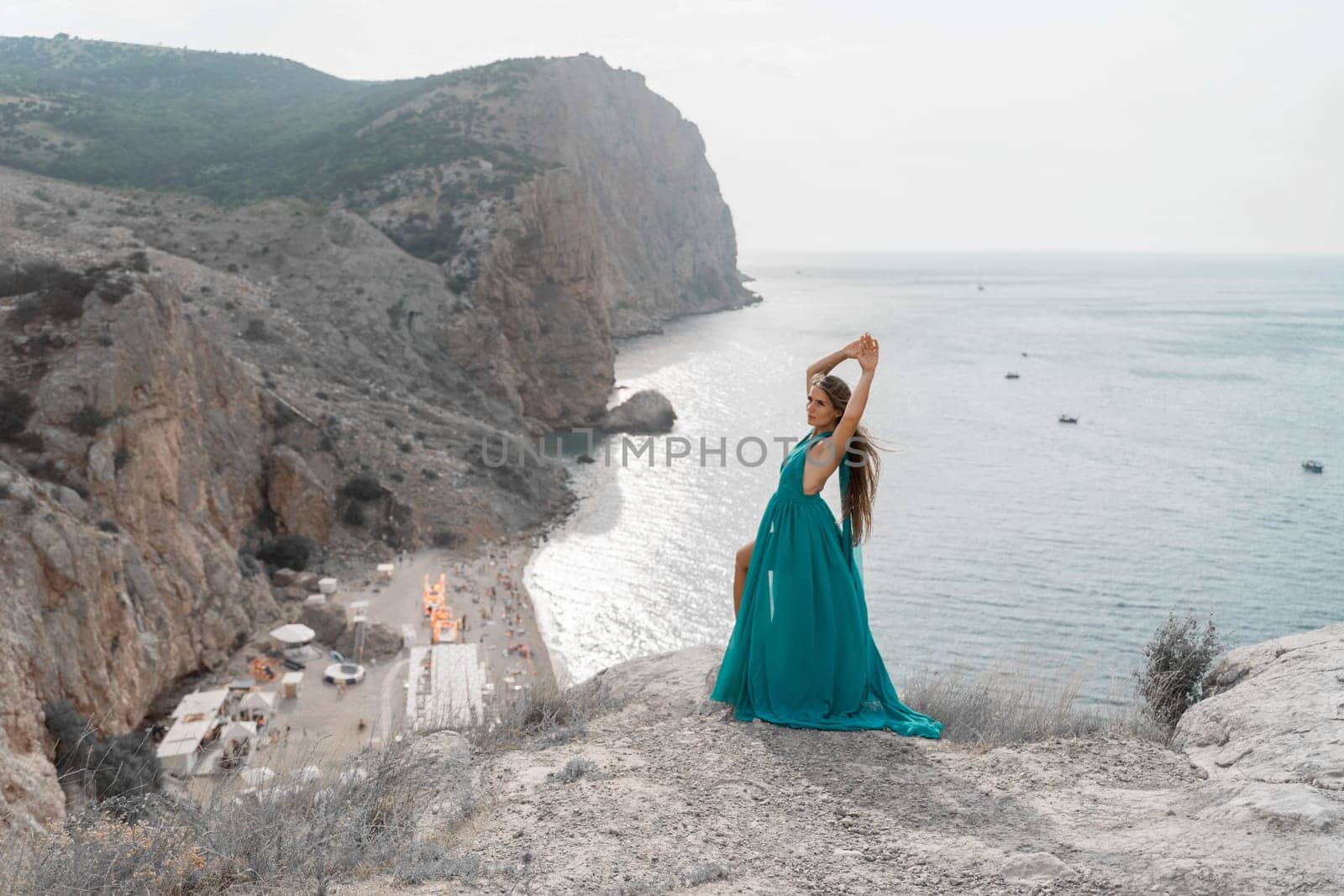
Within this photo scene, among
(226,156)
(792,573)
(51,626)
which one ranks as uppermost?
(226,156)

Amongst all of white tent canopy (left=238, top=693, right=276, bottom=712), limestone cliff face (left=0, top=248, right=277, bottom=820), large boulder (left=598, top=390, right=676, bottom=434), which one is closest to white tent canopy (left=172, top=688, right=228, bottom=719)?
white tent canopy (left=238, top=693, right=276, bottom=712)

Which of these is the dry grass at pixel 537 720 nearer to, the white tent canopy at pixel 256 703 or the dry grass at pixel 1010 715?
the dry grass at pixel 1010 715

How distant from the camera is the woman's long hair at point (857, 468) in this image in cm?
552

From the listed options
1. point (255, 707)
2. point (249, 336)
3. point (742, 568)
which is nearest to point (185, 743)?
point (255, 707)

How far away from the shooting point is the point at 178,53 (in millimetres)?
98812

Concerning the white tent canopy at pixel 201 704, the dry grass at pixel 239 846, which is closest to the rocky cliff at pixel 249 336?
the white tent canopy at pixel 201 704

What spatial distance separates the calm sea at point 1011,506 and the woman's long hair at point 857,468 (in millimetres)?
535

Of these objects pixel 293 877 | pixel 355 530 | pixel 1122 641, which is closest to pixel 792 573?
pixel 293 877

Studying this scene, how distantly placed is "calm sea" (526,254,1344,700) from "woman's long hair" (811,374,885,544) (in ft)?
1.75

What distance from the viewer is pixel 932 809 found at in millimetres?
4336

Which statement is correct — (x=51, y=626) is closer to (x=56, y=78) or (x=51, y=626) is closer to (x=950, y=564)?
(x=950, y=564)

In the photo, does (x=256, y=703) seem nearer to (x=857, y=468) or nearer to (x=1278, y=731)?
(x=857, y=468)

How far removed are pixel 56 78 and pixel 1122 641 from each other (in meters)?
99.5

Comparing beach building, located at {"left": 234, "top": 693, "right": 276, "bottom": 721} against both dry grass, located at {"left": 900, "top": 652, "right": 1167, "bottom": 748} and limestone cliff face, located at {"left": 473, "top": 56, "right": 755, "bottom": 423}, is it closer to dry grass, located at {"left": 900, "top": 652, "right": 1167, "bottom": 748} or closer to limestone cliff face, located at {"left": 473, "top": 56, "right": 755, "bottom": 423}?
dry grass, located at {"left": 900, "top": 652, "right": 1167, "bottom": 748}
